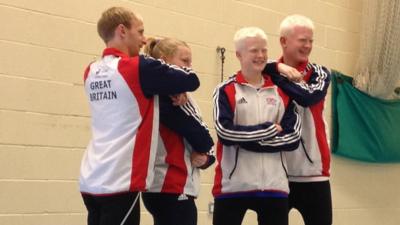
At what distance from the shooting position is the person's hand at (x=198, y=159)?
211cm

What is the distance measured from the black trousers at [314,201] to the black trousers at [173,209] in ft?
1.93

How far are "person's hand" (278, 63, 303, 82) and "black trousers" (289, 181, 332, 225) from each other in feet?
1.49

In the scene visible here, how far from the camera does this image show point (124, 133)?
193 cm

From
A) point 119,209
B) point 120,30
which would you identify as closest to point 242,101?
point 120,30

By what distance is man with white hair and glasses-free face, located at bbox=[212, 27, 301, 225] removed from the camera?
224 centimetres

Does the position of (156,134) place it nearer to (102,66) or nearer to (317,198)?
(102,66)

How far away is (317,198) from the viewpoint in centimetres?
243

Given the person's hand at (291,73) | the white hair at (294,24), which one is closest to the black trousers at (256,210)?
the person's hand at (291,73)

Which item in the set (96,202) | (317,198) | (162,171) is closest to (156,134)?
(162,171)

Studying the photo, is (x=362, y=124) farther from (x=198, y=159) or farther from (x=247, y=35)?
(x=198, y=159)

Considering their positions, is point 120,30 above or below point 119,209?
above

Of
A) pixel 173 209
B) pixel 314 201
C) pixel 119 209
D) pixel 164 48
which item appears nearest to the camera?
pixel 119 209

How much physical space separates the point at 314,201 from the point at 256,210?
0.93ft

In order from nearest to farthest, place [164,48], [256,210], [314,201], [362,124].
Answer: [164,48] → [256,210] → [314,201] → [362,124]
